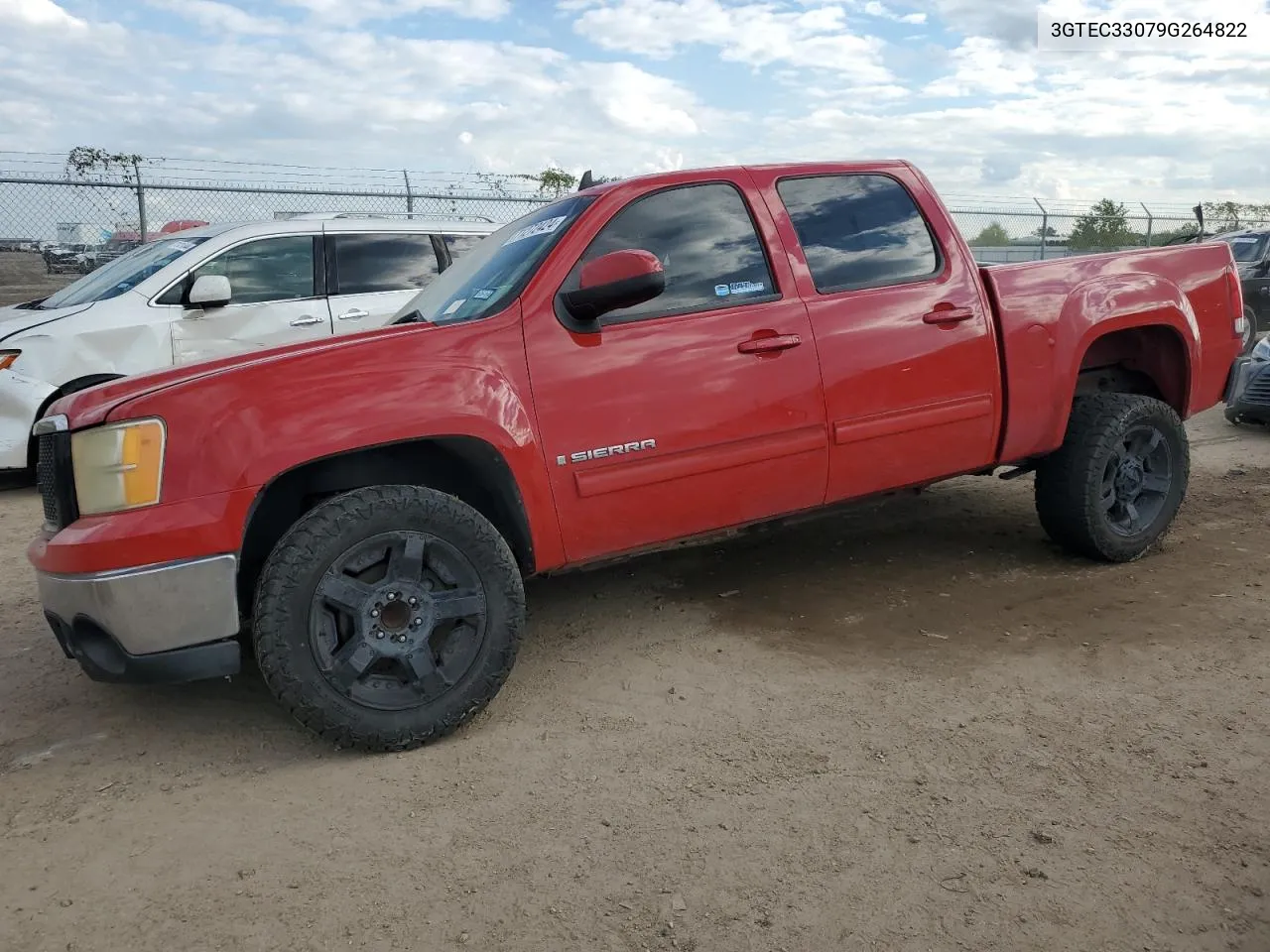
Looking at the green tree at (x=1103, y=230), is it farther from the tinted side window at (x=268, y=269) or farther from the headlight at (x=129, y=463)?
the headlight at (x=129, y=463)

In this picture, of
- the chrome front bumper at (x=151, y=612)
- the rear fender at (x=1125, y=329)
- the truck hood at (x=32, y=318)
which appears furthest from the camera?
the truck hood at (x=32, y=318)

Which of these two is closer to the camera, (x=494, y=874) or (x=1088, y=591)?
(x=494, y=874)

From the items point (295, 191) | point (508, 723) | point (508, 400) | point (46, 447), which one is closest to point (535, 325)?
point (508, 400)

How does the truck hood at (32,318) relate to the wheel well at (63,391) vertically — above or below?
above

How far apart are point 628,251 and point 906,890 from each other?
2.11 metres

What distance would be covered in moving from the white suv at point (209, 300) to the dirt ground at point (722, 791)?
292 cm

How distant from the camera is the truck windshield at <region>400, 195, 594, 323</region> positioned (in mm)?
3799

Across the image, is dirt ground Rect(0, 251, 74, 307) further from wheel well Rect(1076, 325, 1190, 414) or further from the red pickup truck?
wheel well Rect(1076, 325, 1190, 414)

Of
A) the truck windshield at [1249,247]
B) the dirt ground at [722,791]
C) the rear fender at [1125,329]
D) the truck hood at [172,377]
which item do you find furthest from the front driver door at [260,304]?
the truck windshield at [1249,247]

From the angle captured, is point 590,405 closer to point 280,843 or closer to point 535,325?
point 535,325

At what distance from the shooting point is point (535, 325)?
11.9 feet

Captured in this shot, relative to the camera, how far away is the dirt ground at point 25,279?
14875 millimetres

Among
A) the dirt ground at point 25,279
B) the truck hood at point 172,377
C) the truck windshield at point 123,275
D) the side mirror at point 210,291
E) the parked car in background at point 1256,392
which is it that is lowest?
the parked car in background at point 1256,392

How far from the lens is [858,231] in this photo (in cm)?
439
